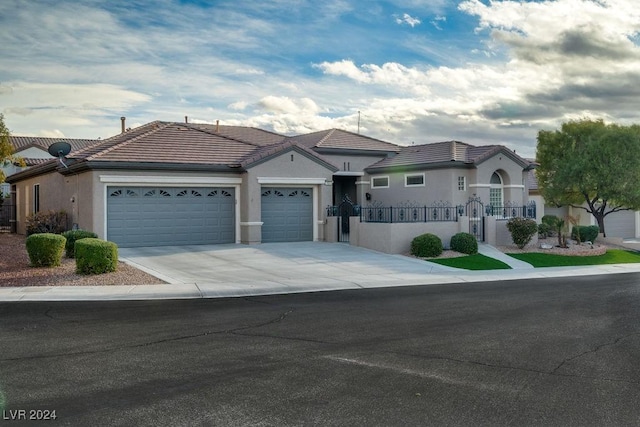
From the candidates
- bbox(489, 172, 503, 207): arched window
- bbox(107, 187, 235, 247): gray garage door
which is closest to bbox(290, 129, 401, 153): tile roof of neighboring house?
bbox(489, 172, 503, 207): arched window

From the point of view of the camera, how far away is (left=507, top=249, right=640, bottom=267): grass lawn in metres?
24.9

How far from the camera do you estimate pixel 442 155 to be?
31938 millimetres

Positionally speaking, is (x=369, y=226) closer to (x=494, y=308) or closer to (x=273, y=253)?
(x=273, y=253)

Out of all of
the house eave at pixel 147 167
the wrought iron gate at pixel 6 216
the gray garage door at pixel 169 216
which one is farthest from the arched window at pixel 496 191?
the wrought iron gate at pixel 6 216

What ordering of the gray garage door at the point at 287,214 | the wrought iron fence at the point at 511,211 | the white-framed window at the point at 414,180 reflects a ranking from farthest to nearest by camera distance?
the white-framed window at the point at 414,180
the wrought iron fence at the point at 511,211
the gray garage door at the point at 287,214

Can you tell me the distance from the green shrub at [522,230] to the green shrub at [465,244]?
2.73 meters

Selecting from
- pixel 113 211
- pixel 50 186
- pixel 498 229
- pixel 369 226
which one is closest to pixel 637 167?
pixel 498 229

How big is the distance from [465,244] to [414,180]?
321 inches

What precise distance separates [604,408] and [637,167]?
93.3 ft

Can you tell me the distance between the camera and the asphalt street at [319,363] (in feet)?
22.0

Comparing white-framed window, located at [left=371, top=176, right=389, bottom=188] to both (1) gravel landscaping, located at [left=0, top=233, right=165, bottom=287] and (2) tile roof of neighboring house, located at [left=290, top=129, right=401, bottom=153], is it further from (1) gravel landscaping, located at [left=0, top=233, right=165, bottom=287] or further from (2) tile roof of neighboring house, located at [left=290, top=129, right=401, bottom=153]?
(1) gravel landscaping, located at [left=0, top=233, right=165, bottom=287]

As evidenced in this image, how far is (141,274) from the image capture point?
18.5 meters

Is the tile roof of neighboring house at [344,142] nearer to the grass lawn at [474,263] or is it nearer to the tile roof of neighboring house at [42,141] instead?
the grass lawn at [474,263]

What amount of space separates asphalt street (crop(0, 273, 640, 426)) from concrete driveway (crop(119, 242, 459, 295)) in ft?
10.00
